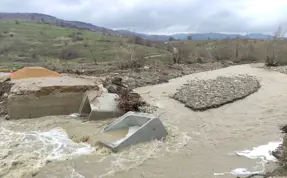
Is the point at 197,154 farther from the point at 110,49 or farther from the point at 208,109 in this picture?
the point at 110,49

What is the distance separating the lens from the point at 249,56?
50.0 metres

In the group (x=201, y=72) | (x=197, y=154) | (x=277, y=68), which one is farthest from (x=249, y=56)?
(x=197, y=154)

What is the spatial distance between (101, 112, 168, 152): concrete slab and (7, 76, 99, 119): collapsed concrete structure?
396 cm

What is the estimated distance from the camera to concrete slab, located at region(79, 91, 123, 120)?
639 inches

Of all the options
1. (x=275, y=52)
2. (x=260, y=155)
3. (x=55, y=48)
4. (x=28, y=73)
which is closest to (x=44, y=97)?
(x=28, y=73)

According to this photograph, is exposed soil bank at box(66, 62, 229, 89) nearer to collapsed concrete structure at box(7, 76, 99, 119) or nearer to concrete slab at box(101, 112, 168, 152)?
collapsed concrete structure at box(7, 76, 99, 119)

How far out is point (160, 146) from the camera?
497 inches

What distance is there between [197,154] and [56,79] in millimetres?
10457

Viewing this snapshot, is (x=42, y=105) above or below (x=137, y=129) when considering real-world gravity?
above

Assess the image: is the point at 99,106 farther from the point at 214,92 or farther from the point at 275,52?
the point at 275,52

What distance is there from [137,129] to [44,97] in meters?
6.07

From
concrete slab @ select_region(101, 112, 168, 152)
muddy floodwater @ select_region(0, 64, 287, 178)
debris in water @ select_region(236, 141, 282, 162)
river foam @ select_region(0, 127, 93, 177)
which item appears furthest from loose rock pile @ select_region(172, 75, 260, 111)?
river foam @ select_region(0, 127, 93, 177)

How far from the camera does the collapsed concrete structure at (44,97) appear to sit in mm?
16422

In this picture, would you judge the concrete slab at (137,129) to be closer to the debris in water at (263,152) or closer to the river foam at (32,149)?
the river foam at (32,149)
